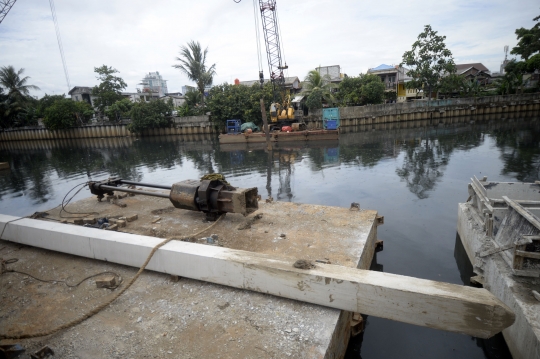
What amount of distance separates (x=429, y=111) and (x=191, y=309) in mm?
36101

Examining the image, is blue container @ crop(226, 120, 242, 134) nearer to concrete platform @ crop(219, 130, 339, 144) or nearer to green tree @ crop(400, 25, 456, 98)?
concrete platform @ crop(219, 130, 339, 144)

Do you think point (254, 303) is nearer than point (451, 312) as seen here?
No

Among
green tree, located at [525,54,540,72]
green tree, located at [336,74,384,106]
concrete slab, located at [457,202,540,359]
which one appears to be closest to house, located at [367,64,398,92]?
green tree, located at [336,74,384,106]

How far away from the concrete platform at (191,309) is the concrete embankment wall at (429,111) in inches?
1134

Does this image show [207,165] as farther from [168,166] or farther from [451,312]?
[451,312]

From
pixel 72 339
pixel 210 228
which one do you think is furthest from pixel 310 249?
pixel 72 339

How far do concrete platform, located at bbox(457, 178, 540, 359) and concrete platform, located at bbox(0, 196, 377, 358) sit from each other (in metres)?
1.69

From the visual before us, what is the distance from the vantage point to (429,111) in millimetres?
33312

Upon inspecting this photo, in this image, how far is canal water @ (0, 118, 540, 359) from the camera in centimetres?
448

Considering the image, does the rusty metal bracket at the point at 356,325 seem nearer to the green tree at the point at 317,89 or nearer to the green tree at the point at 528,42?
the green tree at the point at 317,89

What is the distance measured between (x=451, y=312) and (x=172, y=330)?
269 cm

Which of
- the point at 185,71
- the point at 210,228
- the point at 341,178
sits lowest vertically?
the point at 341,178

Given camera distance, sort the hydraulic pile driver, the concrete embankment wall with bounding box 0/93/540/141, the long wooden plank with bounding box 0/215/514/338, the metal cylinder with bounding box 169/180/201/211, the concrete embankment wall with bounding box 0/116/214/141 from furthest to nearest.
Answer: the concrete embankment wall with bounding box 0/116/214/141 < the concrete embankment wall with bounding box 0/93/540/141 < the metal cylinder with bounding box 169/180/201/211 < the hydraulic pile driver < the long wooden plank with bounding box 0/215/514/338

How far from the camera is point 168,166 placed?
18641 mm
